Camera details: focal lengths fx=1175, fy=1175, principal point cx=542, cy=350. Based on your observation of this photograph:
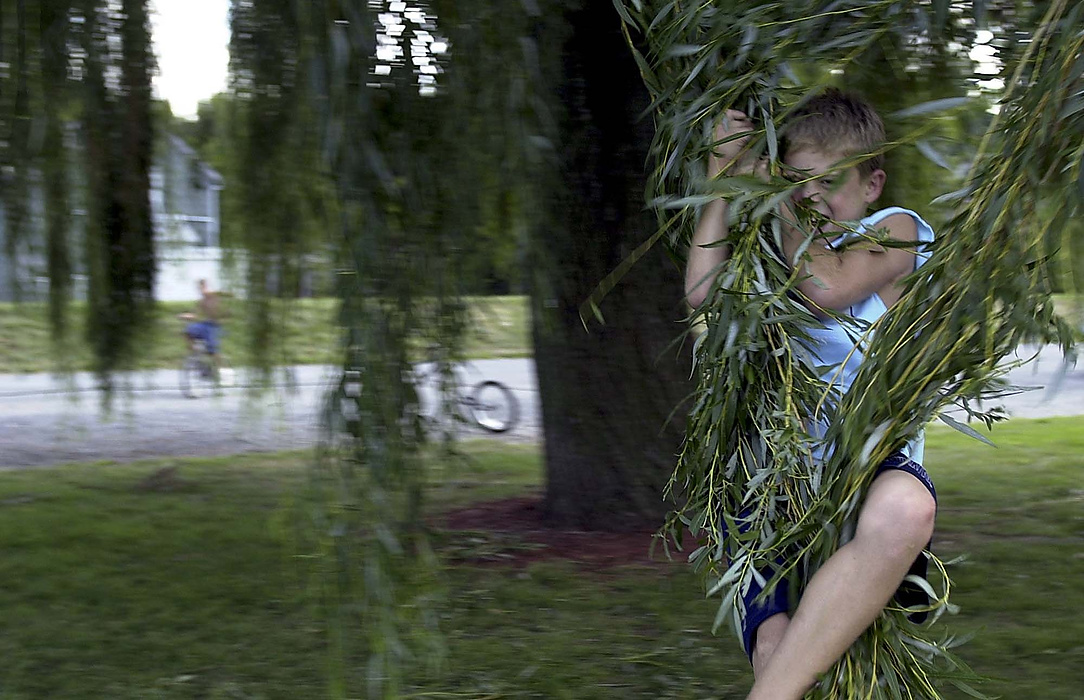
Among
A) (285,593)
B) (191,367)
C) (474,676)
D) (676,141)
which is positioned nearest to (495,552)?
(285,593)

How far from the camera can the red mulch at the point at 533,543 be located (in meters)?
5.54

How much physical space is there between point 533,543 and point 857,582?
3.84 m

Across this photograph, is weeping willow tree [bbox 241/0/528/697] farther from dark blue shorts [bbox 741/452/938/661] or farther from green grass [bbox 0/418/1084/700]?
dark blue shorts [bbox 741/452/938/661]

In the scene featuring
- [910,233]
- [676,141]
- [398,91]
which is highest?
[398,91]

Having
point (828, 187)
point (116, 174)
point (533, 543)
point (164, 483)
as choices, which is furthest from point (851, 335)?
point (164, 483)

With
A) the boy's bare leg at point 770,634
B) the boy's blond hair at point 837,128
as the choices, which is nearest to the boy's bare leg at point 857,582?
the boy's bare leg at point 770,634

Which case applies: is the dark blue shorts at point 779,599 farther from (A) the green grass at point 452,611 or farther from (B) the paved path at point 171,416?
Result: (A) the green grass at point 452,611

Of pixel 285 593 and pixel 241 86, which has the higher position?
pixel 241 86

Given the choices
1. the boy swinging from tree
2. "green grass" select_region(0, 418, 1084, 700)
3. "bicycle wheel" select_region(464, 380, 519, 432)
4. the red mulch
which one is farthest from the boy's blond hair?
"bicycle wheel" select_region(464, 380, 519, 432)

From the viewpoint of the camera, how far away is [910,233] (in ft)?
7.66

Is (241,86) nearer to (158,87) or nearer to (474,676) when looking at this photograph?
(158,87)

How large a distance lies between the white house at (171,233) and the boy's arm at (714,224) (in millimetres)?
2240

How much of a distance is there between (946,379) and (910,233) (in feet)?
1.28

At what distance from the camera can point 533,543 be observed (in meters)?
5.89
